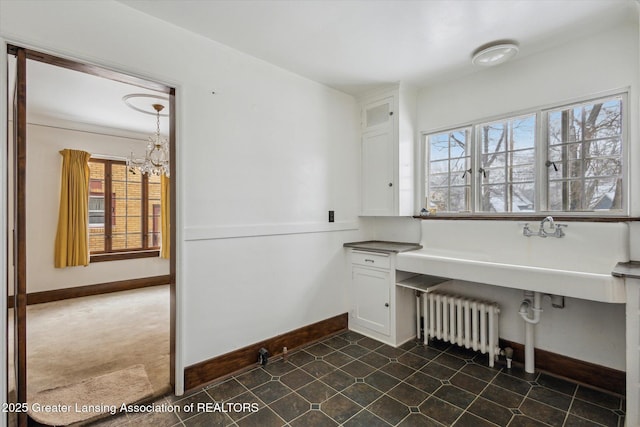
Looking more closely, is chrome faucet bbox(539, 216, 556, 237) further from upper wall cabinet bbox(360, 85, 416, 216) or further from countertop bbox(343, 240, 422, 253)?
upper wall cabinet bbox(360, 85, 416, 216)

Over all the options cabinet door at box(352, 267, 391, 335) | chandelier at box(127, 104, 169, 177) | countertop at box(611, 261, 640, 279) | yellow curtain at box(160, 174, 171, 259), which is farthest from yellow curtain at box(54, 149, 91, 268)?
countertop at box(611, 261, 640, 279)

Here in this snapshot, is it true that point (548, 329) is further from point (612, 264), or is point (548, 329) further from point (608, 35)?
point (608, 35)

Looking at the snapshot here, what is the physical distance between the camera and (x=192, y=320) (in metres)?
2.15

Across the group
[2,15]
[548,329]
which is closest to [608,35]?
[548,329]

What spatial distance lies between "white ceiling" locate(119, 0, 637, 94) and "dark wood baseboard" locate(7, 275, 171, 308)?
118 inches

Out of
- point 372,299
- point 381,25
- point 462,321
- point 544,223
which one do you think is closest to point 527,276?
point 544,223

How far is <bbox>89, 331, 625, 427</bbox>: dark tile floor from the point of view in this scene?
5.92ft

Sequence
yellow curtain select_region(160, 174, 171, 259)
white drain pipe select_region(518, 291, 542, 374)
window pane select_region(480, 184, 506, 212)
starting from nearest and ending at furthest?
white drain pipe select_region(518, 291, 542, 374) < window pane select_region(480, 184, 506, 212) < yellow curtain select_region(160, 174, 171, 259)

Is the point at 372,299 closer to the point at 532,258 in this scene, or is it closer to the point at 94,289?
the point at 532,258

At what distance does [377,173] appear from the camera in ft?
10.5

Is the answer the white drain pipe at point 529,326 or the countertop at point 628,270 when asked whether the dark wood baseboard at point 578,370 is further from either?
the countertop at point 628,270

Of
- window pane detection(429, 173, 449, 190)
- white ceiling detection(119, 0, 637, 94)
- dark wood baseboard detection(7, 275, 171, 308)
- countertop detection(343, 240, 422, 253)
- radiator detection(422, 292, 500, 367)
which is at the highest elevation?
white ceiling detection(119, 0, 637, 94)

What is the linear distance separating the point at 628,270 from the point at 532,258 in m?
0.63

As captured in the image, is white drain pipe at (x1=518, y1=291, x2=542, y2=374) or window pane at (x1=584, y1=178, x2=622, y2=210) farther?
white drain pipe at (x1=518, y1=291, x2=542, y2=374)
